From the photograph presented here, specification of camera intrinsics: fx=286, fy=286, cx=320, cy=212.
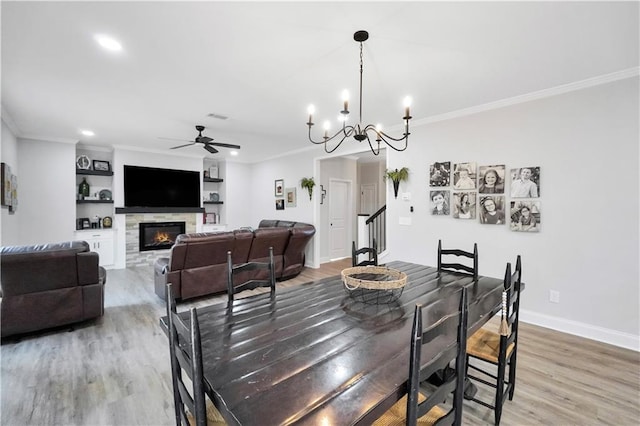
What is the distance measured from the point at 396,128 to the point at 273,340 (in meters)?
4.15

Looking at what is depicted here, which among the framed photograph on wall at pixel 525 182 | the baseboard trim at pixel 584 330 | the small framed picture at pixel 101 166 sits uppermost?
the small framed picture at pixel 101 166

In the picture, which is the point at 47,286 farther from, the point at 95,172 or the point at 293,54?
the point at 95,172

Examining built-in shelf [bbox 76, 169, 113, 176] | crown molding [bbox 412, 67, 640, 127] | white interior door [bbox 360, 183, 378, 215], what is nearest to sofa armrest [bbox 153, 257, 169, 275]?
built-in shelf [bbox 76, 169, 113, 176]

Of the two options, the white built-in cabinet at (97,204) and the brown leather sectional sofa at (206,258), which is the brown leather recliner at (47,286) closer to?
the brown leather sectional sofa at (206,258)

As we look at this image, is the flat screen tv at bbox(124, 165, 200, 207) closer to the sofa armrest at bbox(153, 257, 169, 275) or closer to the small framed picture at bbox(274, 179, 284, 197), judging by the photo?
the small framed picture at bbox(274, 179, 284, 197)

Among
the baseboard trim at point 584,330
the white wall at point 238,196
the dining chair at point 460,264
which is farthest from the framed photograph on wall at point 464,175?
the white wall at point 238,196

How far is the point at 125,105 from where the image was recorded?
377 centimetres

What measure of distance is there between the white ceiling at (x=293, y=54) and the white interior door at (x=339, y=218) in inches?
119

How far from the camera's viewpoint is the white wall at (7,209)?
13.5ft

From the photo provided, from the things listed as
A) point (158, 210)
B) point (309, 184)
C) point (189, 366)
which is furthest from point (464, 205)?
point (158, 210)

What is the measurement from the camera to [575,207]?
10.1ft

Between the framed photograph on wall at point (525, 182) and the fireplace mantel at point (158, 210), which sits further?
the fireplace mantel at point (158, 210)

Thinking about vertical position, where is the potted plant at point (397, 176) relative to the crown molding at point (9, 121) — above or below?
below

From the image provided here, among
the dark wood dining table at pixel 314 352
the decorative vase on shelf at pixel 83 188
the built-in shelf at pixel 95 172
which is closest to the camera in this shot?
the dark wood dining table at pixel 314 352
